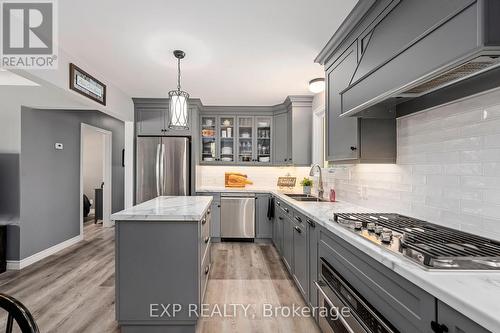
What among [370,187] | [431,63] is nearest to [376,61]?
[431,63]

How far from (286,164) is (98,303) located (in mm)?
3394

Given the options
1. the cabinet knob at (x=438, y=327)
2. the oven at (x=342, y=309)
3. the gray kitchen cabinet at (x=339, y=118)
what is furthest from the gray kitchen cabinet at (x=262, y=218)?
the cabinet knob at (x=438, y=327)

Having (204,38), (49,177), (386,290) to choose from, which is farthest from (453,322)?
(49,177)

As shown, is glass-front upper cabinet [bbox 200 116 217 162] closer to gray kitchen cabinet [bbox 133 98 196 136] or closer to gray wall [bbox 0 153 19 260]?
gray kitchen cabinet [bbox 133 98 196 136]

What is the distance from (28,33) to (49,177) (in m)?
2.45

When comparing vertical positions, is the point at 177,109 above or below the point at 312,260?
above

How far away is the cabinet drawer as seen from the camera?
96 centimetres

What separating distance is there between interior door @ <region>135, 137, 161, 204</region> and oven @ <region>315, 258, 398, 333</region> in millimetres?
3347

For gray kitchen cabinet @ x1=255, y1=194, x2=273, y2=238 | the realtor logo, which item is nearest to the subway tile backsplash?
gray kitchen cabinet @ x1=255, y1=194, x2=273, y2=238

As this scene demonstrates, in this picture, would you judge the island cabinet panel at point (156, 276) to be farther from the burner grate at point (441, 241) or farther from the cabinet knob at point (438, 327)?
the cabinet knob at point (438, 327)

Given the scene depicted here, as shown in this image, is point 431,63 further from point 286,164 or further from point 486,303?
point 286,164

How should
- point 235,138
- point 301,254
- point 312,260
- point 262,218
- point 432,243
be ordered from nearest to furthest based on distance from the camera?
point 432,243 → point 312,260 → point 301,254 → point 262,218 → point 235,138

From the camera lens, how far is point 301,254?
2.57 m

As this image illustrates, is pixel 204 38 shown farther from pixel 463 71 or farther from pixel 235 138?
pixel 235 138
